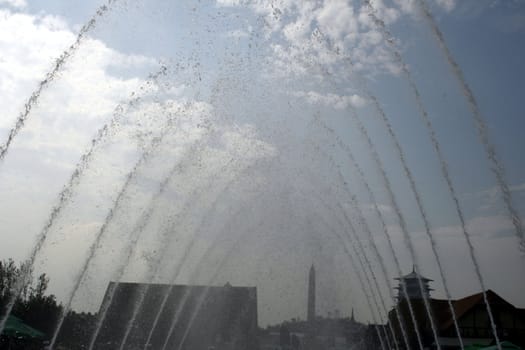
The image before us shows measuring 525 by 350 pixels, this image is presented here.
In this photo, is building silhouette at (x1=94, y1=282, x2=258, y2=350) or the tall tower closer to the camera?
building silhouette at (x1=94, y1=282, x2=258, y2=350)

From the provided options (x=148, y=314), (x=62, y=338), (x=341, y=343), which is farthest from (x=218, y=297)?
(x=341, y=343)

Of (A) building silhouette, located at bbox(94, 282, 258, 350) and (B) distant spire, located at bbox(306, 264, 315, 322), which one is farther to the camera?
(B) distant spire, located at bbox(306, 264, 315, 322)

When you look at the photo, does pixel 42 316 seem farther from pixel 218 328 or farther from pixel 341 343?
pixel 341 343

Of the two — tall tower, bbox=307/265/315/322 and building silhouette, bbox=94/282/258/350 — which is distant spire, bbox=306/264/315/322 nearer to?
tall tower, bbox=307/265/315/322

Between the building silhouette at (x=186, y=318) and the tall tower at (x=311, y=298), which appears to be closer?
the building silhouette at (x=186, y=318)

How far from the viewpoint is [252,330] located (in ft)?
238

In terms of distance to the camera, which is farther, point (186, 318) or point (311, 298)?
point (311, 298)

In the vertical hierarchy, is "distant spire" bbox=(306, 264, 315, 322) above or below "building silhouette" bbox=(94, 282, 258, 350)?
above

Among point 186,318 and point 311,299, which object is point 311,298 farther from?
point 186,318

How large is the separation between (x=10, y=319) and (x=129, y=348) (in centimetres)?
3601

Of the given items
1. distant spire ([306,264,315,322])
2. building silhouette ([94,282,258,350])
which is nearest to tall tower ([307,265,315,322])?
distant spire ([306,264,315,322])

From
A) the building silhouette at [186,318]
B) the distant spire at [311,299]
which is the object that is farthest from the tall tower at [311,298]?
the building silhouette at [186,318]

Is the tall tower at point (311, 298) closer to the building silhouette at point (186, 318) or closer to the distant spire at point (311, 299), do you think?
the distant spire at point (311, 299)

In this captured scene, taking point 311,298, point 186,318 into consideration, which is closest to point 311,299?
point 311,298
